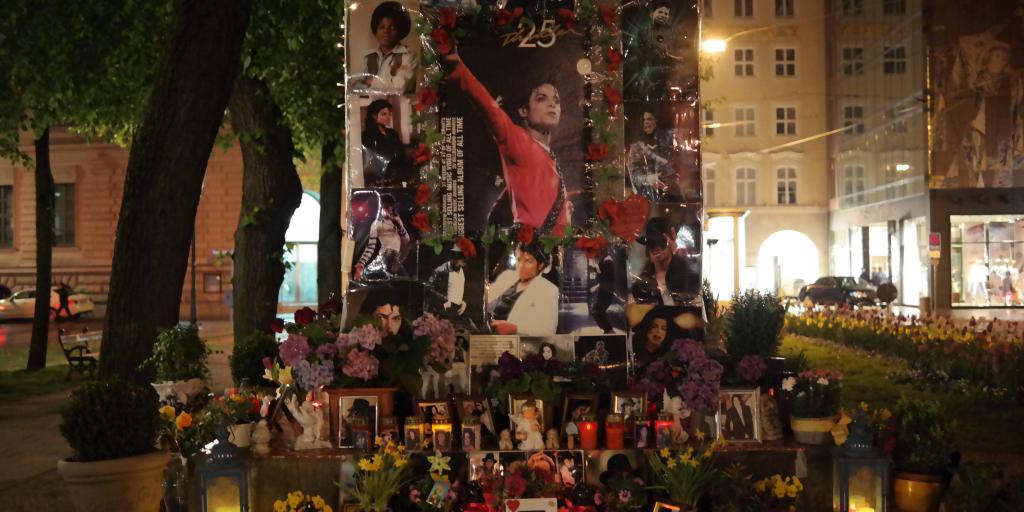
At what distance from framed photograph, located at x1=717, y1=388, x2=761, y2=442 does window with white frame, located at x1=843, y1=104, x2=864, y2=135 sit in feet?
152

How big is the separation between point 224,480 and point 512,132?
3.36 m

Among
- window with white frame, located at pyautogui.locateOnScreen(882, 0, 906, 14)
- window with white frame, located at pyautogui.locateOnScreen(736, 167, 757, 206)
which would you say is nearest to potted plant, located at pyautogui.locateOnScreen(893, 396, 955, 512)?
window with white frame, located at pyautogui.locateOnScreen(882, 0, 906, 14)

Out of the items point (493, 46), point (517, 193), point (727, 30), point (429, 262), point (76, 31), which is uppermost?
point (727, 30)

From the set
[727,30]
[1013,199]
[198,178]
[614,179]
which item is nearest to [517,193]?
[614,179]

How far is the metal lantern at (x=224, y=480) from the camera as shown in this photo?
6332 mm

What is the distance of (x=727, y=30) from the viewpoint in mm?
54719

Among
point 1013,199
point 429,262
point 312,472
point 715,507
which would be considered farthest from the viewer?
point 1013,199

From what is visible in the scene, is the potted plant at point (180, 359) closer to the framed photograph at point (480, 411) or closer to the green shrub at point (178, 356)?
the green shrub at point (178, 356)

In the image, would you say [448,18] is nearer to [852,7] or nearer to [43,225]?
[43,225]

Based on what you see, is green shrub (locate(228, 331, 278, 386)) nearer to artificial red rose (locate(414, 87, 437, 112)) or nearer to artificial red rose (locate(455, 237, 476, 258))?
artificial red rose (locate(455, 237, 476, 258))

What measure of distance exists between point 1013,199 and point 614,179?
38.2 meters

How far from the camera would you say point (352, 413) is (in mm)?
6750

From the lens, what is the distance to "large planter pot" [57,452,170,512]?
25.1ft

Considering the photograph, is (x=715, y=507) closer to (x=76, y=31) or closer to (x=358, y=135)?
(x=358, y=135)
